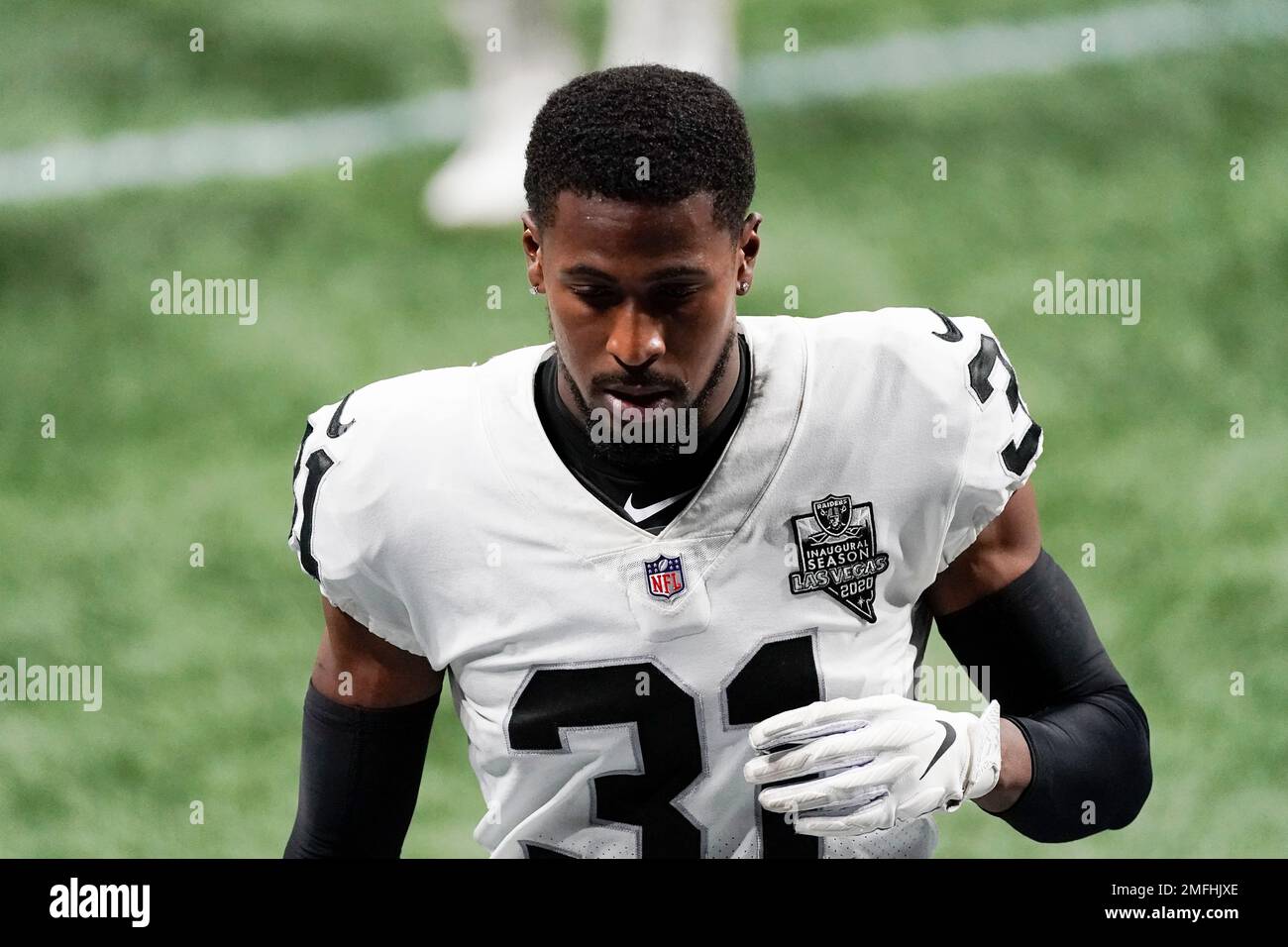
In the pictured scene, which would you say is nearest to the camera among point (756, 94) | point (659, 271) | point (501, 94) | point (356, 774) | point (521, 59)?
point (659, 271)

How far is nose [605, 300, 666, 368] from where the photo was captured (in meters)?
2.46

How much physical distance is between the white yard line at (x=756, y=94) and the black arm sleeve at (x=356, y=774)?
5143mm

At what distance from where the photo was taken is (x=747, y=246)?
2.64m

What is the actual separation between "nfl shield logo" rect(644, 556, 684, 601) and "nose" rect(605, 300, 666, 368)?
289mm

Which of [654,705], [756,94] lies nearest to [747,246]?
[654,705]

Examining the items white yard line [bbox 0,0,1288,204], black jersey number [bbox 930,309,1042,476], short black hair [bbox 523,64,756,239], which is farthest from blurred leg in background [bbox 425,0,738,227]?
short black hair [bbox 523,64,756,239]

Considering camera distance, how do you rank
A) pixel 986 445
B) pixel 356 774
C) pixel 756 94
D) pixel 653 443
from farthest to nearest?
pixel 756 94
pixel 356 774
pixel 986 445
pixel 653 443

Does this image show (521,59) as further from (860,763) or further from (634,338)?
(860,763)

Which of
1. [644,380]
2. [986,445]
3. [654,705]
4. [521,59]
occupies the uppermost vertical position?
[521,59]

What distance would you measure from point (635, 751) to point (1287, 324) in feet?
14.9

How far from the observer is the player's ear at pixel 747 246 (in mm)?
2607

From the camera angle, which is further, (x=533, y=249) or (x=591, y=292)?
(x=533, y=249)

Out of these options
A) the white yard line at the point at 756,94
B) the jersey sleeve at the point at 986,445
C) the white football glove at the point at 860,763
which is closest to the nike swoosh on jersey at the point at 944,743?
the white football glove at the point at 860,763

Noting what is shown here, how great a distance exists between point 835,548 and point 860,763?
0.94ft
